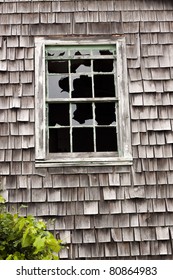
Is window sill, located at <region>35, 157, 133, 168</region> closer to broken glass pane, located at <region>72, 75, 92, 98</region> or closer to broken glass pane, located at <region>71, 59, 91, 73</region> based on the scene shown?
broken glass pane, located at <region>72, 75, 92, 98</region>

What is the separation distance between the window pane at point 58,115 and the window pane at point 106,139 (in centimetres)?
42

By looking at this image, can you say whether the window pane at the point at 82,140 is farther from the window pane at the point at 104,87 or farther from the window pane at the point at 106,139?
the window pane at the point at 104,87

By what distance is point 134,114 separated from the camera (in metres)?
5.75

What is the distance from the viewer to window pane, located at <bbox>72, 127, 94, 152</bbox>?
5723 millimetres

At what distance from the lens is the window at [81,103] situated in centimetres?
566

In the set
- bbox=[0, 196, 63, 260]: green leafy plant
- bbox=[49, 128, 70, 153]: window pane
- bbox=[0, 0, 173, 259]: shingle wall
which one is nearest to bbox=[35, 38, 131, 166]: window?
bbox=[49, 128, 70, 153]: window pane

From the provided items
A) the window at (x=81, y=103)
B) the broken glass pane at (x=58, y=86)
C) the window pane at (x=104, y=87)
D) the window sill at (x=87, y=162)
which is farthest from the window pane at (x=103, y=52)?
the window sill at (x=87, y=162)

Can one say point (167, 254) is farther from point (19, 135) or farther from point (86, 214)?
point (19, 135)

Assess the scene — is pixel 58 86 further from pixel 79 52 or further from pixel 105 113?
pixel 105 113

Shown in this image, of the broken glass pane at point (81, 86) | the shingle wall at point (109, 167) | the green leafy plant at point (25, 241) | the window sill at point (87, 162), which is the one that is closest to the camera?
the green leafy plant at point (25, 241)

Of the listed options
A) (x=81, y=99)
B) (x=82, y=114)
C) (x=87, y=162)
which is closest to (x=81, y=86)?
(x=81, y=99)

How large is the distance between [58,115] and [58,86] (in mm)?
389

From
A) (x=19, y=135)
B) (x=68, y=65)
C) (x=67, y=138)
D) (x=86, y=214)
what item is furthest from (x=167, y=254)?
(x=68, y=65)

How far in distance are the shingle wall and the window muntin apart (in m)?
0.24
